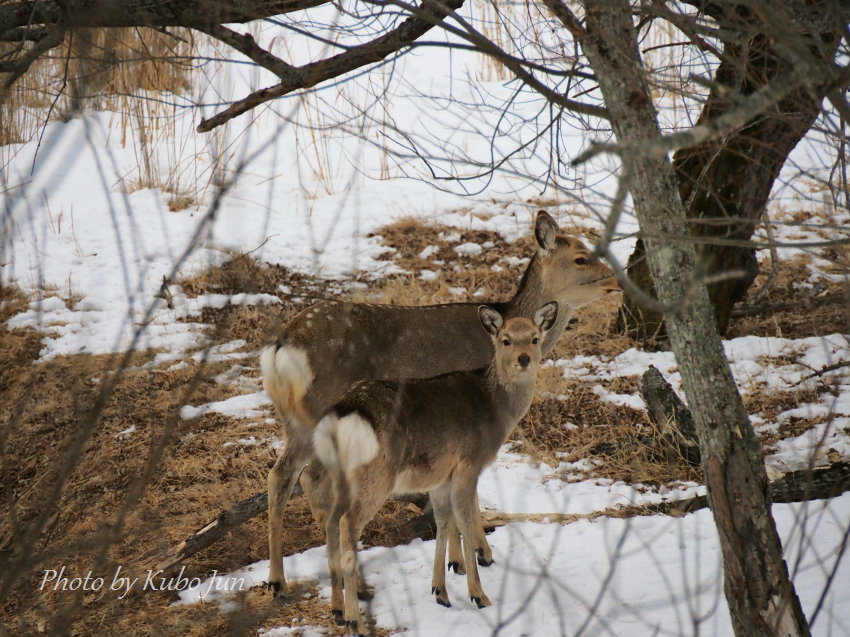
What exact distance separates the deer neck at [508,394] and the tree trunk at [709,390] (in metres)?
2.15

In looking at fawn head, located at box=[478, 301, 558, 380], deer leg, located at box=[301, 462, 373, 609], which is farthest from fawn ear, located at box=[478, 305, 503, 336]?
deer leg, located at box=[301, 462, 373, 609]

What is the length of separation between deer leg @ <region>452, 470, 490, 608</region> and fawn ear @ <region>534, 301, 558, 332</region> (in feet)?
4.75

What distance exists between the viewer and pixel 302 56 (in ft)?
51.3

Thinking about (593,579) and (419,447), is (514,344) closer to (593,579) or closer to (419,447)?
(419,447)

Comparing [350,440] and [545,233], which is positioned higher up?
[545,233]

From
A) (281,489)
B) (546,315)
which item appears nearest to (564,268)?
(546,315)

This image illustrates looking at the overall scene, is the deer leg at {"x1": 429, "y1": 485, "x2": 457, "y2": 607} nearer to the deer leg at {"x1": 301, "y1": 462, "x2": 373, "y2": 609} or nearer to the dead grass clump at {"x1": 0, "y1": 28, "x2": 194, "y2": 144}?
the deer leg at {"x1": 301, "y1": 462, "x2": 373, "y2": 609}

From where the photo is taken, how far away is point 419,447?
5.11 metres

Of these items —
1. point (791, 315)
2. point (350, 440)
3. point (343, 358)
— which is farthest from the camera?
point (791, 315)

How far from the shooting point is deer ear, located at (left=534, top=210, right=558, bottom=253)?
7.34m

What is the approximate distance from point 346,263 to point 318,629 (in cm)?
646

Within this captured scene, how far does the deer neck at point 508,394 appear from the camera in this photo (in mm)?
5879

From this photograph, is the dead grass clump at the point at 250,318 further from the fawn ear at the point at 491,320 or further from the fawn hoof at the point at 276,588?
the fawn hoof at the point at 276,588

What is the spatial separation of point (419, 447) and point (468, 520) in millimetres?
541
